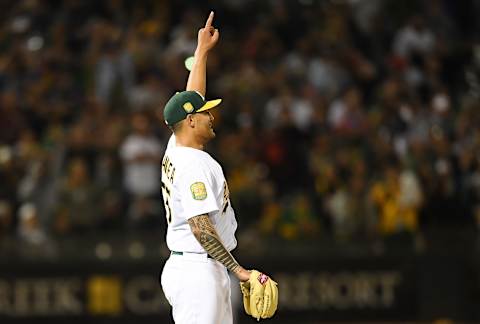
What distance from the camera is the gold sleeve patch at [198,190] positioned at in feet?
21.3

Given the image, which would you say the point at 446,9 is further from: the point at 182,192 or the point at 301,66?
the point at 182,192

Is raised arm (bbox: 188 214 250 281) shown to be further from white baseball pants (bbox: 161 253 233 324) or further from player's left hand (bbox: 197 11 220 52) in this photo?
player's left hand (bbox: 197 11 220 52)

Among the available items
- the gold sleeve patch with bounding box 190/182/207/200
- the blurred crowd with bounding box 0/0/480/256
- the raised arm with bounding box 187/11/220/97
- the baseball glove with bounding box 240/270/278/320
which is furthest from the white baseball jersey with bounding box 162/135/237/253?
the blurred crowd with bounding box 0/0/480/256

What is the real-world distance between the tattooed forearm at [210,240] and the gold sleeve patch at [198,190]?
0.38 feet

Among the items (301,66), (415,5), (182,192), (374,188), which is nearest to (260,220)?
(374,188)

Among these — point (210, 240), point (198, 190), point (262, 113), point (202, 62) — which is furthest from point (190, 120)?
point (262, 113)

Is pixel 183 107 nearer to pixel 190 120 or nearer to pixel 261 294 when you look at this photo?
pixel 190 120

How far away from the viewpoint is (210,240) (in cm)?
640

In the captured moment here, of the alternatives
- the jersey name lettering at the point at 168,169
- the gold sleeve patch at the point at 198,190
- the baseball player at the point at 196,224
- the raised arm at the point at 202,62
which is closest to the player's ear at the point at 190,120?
the baseball player at the point at 196,224

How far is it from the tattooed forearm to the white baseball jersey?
5 centimetres

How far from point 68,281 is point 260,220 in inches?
93.6

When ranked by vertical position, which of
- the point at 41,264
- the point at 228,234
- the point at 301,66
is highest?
the point at 301,66

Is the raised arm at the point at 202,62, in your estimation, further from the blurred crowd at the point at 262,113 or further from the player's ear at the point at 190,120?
the blurred crowd at the point at 262,113

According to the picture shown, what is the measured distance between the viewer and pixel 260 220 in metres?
13.5
